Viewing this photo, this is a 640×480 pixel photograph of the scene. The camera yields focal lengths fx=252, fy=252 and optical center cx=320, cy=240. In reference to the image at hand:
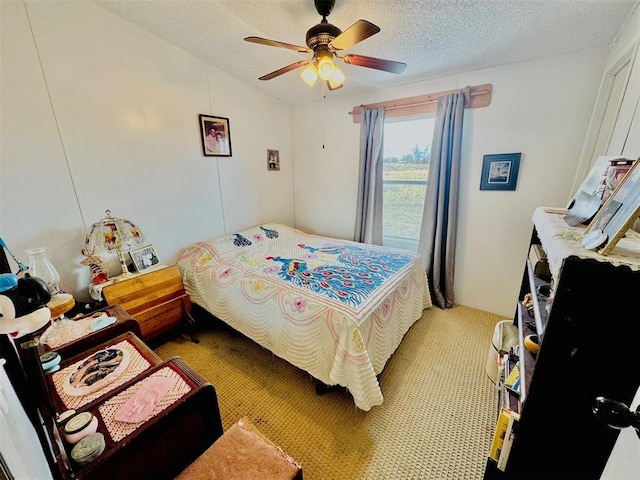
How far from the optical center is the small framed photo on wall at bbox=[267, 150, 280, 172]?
3.23m

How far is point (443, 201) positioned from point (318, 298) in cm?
165

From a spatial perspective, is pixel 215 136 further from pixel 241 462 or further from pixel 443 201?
pixel 241 462

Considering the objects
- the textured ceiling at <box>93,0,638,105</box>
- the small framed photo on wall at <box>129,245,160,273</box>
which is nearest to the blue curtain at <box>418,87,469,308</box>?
the textured ceiling at <box>93,0,638,105</box>

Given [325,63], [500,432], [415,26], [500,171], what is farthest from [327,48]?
[500,432]

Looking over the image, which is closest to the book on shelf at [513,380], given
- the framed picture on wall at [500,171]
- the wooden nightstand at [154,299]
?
the framed picture on wall at [500,171]

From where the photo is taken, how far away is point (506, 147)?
2230 millimetres

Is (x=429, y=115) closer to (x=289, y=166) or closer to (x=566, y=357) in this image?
(x=289, y=166)

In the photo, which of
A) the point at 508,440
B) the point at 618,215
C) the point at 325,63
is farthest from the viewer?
the point at 325,63

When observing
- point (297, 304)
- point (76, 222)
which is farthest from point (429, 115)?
point (76, 222)

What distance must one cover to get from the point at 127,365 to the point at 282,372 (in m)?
1.07

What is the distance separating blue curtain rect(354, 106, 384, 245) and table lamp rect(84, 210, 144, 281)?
222cm

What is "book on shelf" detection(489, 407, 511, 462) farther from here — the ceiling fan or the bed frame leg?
the ceiling fan

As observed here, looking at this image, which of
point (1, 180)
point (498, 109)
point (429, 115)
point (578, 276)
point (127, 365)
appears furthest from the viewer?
point (429, 115)

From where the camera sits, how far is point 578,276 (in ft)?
2.40
